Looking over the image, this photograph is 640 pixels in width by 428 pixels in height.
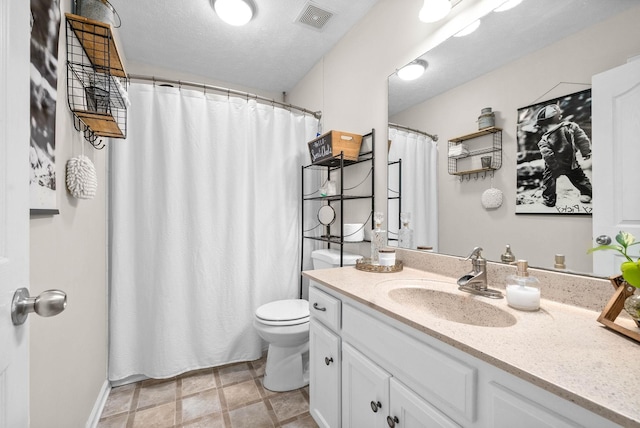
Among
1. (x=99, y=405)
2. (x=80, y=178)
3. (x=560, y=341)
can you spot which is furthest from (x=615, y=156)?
(x=99, y=405)

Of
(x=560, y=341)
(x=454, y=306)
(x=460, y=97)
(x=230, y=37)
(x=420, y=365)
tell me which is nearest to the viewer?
(x=560, y=341)

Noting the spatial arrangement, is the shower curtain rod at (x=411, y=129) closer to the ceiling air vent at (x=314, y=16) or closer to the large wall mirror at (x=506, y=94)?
the large wall mirror at (x=506, y=94)

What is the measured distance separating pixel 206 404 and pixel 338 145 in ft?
5.83

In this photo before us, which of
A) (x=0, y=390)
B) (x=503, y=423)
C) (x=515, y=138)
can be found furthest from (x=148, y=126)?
(x=503, y=423)

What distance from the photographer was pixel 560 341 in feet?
2.21

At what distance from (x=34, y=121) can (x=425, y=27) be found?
1678 mm

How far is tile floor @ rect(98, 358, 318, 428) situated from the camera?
1.50 metres

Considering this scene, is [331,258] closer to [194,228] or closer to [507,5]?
[194,228]

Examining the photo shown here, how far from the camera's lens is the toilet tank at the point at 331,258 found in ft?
6.12

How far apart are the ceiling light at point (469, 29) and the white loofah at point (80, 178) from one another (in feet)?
5.78

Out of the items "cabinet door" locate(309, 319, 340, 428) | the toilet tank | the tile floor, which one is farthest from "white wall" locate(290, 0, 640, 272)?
the tile floor

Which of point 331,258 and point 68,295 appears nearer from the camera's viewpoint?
point 68,295

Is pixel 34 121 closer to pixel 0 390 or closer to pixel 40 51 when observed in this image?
pixel 40 51

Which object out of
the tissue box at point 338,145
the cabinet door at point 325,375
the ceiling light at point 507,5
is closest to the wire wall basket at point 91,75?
the tissue box at point 338,145
